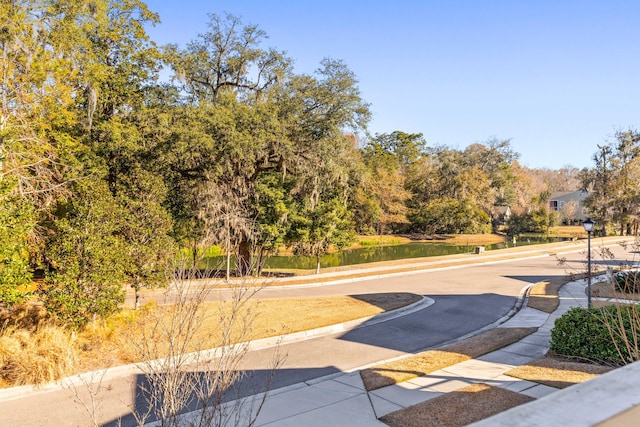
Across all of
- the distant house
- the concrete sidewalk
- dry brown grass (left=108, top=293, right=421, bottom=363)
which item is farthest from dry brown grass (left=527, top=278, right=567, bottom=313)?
the distant house

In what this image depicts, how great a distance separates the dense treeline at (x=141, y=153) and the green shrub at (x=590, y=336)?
8990mm

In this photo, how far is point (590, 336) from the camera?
346 inches

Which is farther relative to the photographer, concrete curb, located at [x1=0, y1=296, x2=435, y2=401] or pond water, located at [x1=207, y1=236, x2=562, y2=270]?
pond water, located at [x1=207, y1=236, x2=562, y2=270]

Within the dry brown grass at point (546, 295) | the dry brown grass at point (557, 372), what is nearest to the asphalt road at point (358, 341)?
the dry brown grass at point (546, 295)

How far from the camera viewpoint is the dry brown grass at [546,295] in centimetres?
1505

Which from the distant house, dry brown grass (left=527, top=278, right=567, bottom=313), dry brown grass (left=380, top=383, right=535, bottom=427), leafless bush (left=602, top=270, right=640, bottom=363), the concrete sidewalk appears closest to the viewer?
leafless bush (left=602, top=270, right=640, bottom=363)

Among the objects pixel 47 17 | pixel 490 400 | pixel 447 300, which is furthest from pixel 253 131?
pixel 490 400

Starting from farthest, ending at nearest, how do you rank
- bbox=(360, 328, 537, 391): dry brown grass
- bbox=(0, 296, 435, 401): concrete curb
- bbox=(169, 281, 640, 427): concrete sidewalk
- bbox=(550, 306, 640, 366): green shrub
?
bbox=(550, 306, 640, 366): green shrub → bbox=(360, 328, 537, 391): dry brown grass → bbox=(0, 296, 435, 401): concrete curb → bbox=(169, 281, 640, 427): concrete sidewalk

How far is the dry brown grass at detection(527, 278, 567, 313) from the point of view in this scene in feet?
49.4

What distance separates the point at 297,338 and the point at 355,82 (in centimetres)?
1565

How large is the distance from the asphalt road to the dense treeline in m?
2.81

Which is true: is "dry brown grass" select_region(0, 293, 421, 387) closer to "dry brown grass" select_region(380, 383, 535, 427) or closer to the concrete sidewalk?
the concrete sidewalk

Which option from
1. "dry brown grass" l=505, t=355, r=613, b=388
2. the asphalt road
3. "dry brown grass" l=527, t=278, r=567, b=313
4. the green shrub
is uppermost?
the green shrub

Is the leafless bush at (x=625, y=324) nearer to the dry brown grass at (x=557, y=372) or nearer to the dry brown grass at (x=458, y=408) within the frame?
the dry brown grass at (x=557, y=372)
